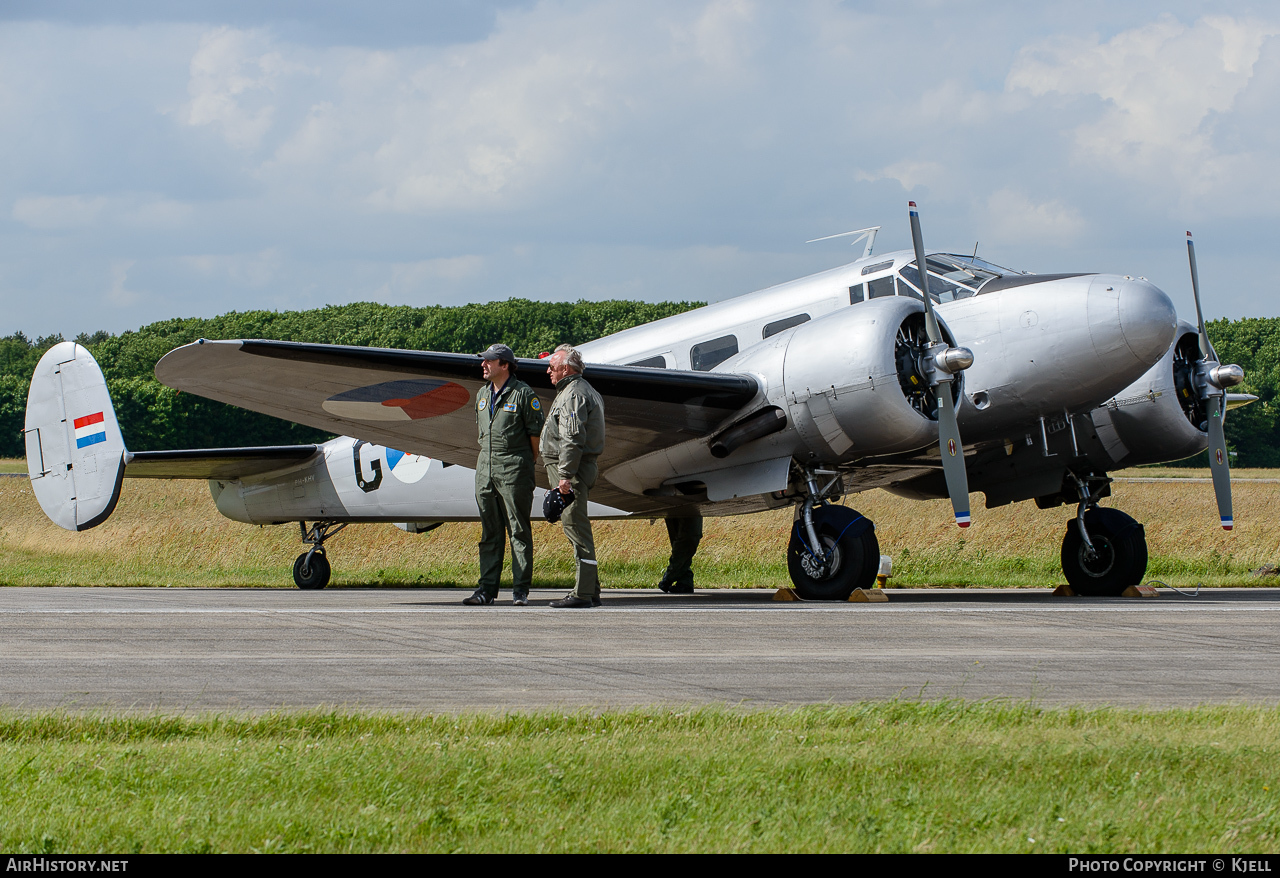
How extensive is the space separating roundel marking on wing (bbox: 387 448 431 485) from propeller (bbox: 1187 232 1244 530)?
9.64 meters

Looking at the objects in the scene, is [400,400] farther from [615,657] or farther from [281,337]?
[281,337]

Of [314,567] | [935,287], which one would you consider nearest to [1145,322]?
[935,287]

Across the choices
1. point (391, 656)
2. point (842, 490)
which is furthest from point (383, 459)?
point (391, 656)

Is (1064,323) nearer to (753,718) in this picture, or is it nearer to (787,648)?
(787,648)

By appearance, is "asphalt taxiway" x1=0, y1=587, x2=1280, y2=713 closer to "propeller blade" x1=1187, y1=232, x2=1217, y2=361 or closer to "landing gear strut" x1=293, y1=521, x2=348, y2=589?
"propeller blade" x1=1187, y1=232, x2=1217, y2=361

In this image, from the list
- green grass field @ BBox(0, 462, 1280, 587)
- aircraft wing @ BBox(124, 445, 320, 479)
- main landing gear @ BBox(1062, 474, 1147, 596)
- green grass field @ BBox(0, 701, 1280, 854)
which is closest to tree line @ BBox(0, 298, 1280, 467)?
green grass field @ BBox(0, 462, 1280, 587)

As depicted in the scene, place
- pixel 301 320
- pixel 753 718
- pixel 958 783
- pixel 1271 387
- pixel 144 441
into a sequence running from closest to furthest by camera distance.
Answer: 1. pixel 958 783
2. pixel 753 718
3. pixel 144 441
4. pixel 1271 387
5. pixel 301 320

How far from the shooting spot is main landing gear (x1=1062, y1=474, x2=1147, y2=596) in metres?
13.0

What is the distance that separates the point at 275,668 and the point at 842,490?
23.4 feet

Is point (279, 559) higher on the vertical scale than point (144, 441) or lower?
lower

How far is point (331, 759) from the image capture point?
12.5 feet

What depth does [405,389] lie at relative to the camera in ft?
37.2

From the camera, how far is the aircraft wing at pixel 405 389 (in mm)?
10148

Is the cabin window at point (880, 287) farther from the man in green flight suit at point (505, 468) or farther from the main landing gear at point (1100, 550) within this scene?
the man in green flight suit at point (505, 468)
